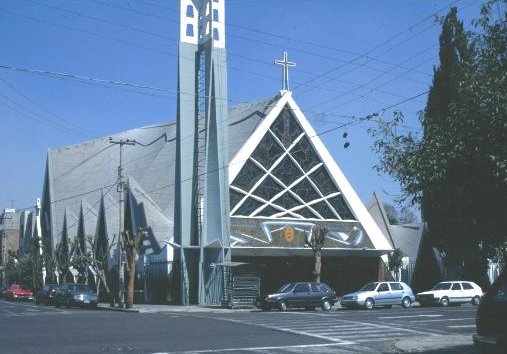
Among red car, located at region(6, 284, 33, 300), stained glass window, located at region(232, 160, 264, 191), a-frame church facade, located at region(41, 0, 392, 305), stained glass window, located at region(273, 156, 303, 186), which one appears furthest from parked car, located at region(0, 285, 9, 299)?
stained glass window, located at region(273, 156, 303, 186)

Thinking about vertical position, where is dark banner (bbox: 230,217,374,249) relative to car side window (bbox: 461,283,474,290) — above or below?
above

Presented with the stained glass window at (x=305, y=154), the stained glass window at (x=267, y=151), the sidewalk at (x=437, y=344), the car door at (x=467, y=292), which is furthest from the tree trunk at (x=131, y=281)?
the sidewalk at (x=437, y=344)

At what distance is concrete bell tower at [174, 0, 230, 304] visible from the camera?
46.2m

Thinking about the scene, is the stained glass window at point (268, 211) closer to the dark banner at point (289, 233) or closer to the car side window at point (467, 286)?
the dark banner at point (289, 233)

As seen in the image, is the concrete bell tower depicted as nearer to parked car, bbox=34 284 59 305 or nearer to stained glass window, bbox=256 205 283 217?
stained glass window, bbox=256 205 283 217

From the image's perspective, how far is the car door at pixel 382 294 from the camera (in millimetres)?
38031

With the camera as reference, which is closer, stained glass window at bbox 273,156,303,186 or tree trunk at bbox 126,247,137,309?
tree trunk at bbox 126,247,137,309

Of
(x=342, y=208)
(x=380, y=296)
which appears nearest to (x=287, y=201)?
(x=342, y=208)

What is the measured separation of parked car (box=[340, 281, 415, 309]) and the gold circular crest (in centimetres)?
1144

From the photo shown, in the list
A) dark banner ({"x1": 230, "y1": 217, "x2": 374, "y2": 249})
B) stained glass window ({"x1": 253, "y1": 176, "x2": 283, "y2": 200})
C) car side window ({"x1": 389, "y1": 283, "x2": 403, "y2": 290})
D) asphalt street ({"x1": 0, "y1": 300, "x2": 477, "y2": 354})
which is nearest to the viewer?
A: asphalt street ({"x1": 0, "y1": 300, "x2": 477, "y2": 354})

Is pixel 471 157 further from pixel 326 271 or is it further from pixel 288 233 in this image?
pixel 326 271

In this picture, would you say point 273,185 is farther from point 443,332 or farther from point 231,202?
point 443,332

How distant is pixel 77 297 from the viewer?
43.2 m

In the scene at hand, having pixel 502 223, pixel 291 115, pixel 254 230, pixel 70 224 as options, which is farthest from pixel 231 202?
pixel 502 223
